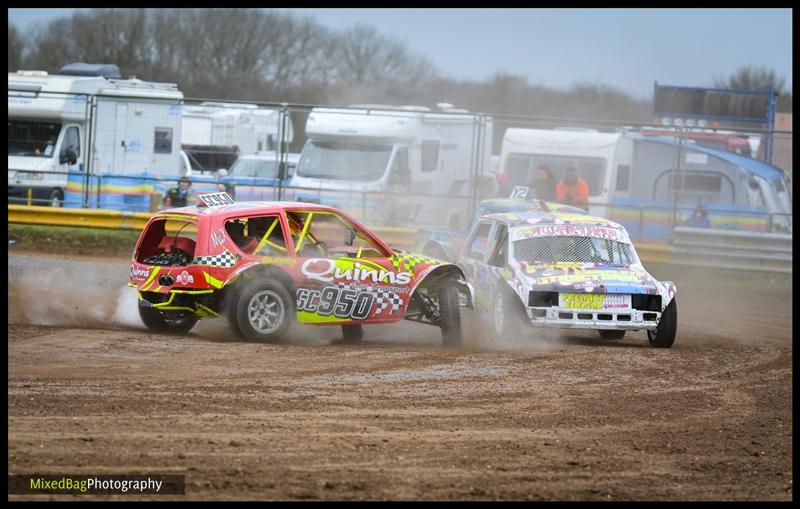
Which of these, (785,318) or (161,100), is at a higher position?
(161,100)

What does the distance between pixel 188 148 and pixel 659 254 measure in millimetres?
14912

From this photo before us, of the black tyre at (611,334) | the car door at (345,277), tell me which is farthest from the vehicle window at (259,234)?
the black tyre at (611,334)

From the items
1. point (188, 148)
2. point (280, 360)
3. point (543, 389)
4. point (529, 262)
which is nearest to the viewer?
point (543, 389)

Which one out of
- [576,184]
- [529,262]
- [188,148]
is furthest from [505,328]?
[188,148]

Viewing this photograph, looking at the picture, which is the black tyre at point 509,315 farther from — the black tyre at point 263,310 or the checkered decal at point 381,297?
the black tyre at point 263,310

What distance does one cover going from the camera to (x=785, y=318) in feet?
54.4

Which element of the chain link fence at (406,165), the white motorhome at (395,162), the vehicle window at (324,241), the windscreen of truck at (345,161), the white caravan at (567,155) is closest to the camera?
the vehicle window at (324,241)

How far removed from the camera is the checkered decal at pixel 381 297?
11461 millimetres

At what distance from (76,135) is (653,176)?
1197cm

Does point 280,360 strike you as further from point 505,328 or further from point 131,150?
point 131,150

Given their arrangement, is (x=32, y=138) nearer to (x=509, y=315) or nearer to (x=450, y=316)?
(x=509, y=315)

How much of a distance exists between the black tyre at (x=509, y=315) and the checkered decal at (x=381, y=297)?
1.37 m

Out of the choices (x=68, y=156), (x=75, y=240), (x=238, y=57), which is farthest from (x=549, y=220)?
(x=238, y=57)

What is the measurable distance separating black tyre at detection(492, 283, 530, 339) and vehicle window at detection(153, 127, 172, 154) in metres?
13.3
